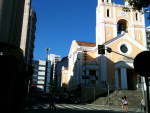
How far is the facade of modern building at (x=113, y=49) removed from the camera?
4231 cm

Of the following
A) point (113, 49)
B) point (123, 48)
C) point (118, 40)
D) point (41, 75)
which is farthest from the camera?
point (41, 75)

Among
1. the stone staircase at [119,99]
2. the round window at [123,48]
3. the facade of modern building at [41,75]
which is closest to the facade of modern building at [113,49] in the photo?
the round window at [123,48]

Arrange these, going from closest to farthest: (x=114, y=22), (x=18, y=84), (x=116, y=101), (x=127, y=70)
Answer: (x=18, y=84)
(x=116, y=101)
(x=127, y=70)
(x=114, y=22)

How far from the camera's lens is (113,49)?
45.7m

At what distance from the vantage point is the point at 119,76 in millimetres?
43906

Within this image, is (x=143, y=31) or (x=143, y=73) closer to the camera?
(x=143, y=73)

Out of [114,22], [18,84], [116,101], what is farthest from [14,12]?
[114,22]

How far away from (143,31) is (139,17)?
334 centimetres

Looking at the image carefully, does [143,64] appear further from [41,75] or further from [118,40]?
[41,75]

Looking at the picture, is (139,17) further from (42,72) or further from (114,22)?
(42,72)

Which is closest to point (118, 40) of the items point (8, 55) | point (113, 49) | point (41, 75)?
point (113, 49)

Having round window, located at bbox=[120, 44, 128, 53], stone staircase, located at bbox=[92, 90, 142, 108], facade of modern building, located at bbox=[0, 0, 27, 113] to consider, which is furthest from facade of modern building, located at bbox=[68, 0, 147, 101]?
facade of modern building, located at bbox=[0, 0, 27, 113]

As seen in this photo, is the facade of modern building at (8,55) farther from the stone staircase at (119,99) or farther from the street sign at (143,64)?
the stone staircase at (119,99)

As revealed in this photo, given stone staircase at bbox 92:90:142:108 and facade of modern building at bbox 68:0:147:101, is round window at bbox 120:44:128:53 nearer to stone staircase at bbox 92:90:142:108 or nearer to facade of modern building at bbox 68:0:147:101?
facade of modern building at bbox 68:0:147:101
